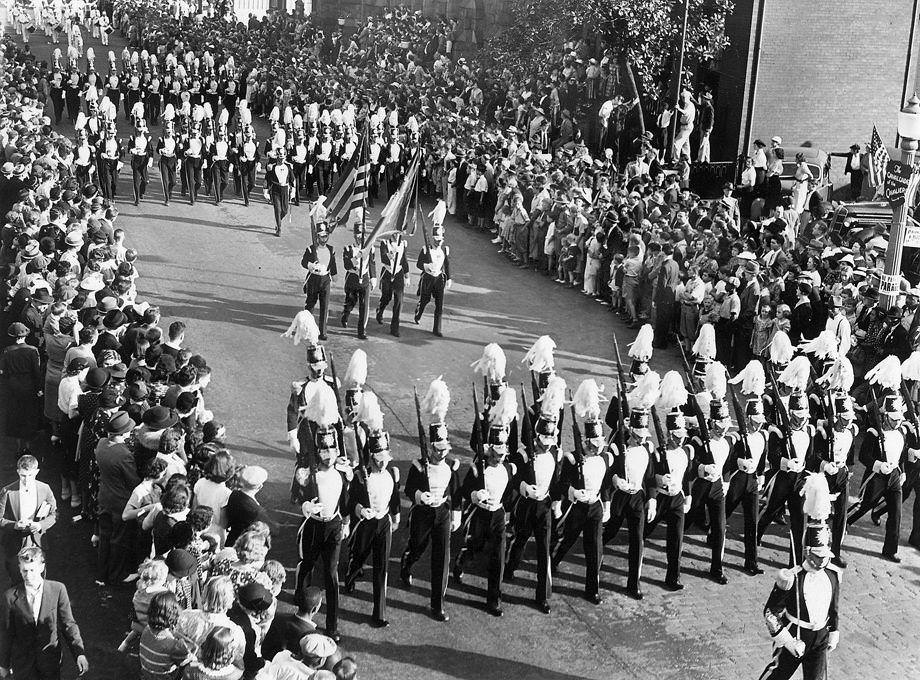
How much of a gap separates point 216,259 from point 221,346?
4.31 m

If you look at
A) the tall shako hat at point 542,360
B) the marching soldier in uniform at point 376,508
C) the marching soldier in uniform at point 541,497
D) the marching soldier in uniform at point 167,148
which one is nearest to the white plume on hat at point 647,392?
the tall shako hat at point 542,360

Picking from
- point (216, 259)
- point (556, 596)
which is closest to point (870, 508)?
point (556, 596)

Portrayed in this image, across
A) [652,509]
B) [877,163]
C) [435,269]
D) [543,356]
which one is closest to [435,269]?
[435,269]

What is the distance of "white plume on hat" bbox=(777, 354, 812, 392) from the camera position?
487 inches

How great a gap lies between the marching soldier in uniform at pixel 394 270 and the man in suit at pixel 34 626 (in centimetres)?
883

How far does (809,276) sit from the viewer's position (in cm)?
1612

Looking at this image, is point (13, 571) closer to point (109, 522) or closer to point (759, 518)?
point (109, 522)

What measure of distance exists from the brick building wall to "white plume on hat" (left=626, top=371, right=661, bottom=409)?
14986 mm

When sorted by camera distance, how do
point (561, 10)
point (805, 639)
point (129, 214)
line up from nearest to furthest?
point (805, 639) → point (129, 214) → point (561, 10)

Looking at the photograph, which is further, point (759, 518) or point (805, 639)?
point (759, 518)

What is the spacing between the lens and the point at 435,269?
1655cm

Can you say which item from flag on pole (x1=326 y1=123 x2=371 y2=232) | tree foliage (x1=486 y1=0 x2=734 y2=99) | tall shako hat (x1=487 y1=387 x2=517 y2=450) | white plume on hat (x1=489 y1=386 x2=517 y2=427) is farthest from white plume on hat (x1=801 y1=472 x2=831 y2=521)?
tree foliage (x1=486 y1=0 x2=734 y2=99)

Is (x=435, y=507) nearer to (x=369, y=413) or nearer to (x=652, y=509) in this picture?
(x=369, y=413)

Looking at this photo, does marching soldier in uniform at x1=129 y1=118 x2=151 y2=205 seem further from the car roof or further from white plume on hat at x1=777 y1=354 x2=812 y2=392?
white plume on hat at x1=777 y1=354 x2=812 y2=392
